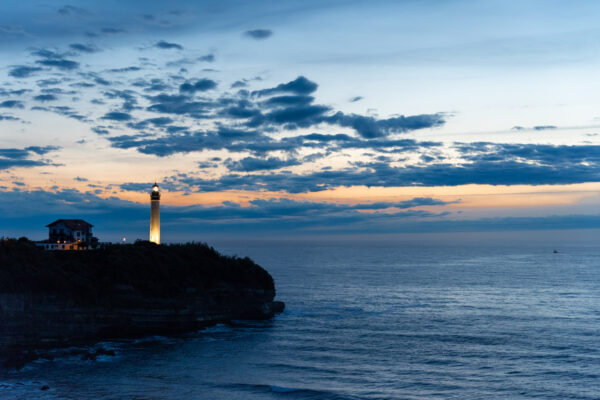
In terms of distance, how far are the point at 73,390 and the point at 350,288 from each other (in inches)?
2294

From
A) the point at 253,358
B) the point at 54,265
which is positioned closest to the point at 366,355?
the point at 253,358

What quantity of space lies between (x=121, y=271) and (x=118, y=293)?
3360mm

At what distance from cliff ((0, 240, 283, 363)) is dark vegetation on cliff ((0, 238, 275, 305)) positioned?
0.30 ft

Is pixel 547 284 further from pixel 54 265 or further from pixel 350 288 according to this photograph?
pixel 54 265

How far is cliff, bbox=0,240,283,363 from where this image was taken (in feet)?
153

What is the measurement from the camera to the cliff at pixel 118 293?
1836 inches

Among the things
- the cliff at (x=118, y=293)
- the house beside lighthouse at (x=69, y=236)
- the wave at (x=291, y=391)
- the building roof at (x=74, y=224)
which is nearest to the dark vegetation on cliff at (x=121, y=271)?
the cliff at (x=118, y=293)

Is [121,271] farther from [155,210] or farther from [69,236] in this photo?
[69,236]

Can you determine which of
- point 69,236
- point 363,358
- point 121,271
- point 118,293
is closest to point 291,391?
point 363,358

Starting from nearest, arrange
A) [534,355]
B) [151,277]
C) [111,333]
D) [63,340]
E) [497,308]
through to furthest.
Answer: [534,355] < [63,340] < [111,333] < [151,277] < [497,308]

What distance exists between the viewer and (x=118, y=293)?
52750 mm

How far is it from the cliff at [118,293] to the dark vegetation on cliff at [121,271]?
9 centimetres

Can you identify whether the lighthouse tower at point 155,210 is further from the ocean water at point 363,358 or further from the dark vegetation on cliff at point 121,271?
the ocean water at point 363,358

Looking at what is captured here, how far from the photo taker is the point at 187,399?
3278cm
